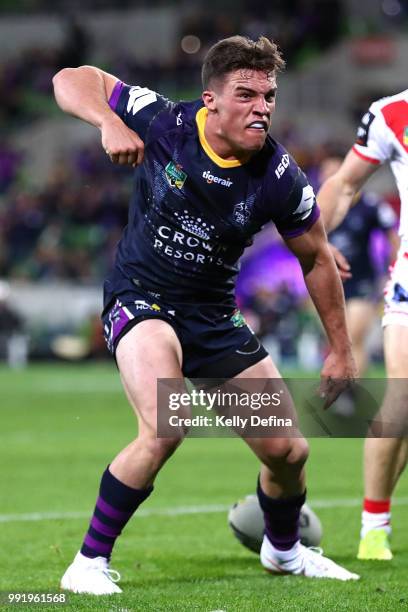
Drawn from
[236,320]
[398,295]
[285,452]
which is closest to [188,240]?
[236,320]

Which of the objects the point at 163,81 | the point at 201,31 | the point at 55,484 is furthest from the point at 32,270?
the point at 55,484

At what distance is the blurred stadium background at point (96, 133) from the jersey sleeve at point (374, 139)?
1582 cm

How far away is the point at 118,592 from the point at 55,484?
Result: 3.85 meters

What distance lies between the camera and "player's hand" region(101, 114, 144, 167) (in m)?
4.83

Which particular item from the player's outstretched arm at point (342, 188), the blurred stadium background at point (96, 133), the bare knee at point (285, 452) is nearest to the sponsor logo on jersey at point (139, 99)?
the player's outstretched arm at point (342, 188)

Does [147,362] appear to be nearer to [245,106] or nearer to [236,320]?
[236,320]

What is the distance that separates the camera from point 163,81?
1163 inches

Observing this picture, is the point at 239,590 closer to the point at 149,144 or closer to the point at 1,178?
the point at 149,144

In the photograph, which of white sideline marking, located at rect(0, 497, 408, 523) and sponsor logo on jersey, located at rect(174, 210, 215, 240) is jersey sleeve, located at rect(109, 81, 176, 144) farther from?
white sideline marking, located at rect(0, 497, 408, 523)

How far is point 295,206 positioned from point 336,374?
2.52 ft

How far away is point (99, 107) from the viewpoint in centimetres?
526

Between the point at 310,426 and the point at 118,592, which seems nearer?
the point at 118,592

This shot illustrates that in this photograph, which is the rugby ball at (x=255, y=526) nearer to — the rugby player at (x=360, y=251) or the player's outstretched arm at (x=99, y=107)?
the player's outstretched arm at (x=99, y=107)

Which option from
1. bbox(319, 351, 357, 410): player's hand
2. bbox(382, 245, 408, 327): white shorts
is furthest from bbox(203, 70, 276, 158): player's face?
bbox(382, 245, 408, 327): white shorts
